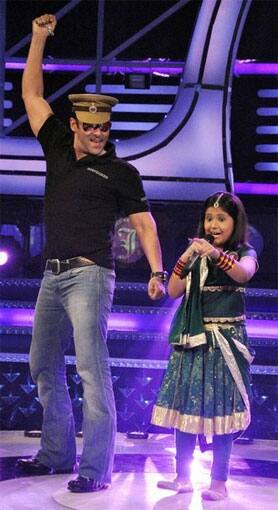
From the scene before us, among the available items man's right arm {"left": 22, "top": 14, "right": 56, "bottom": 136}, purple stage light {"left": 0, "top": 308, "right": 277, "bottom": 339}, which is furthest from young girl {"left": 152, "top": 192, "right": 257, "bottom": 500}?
purple stage light {"left": 0, "top": 308, "right": 277, "bottom": 339}

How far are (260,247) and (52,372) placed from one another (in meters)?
1.23

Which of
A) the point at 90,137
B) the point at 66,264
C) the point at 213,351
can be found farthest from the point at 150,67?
the point at 213,351

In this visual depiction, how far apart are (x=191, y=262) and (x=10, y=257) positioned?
4.82 ft

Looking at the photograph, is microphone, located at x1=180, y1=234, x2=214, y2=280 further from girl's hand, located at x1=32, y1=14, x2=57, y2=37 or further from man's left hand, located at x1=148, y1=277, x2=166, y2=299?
girl's hand, located at x1=32, y1=14, x2=57, y2=37

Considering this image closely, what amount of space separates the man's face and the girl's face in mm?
445

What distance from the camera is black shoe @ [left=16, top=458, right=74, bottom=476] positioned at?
4.05 metres

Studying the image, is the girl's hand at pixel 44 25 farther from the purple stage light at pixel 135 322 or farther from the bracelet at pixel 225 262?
the purple stage light at pixel 135 322

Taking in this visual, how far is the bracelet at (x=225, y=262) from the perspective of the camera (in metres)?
3.67

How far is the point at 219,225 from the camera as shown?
3838 mm

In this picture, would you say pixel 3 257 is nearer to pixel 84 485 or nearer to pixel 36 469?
pixel 36 469

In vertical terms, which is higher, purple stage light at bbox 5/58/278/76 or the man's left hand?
purple stage light at bbox 5/58/278/76

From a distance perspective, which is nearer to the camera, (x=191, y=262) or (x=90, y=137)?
(x=191, y=262)

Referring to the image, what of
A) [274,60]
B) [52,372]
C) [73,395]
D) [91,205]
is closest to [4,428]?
[73,395]

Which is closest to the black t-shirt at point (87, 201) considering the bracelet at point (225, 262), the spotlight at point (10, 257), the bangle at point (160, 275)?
the bangle at point (160, 275)
